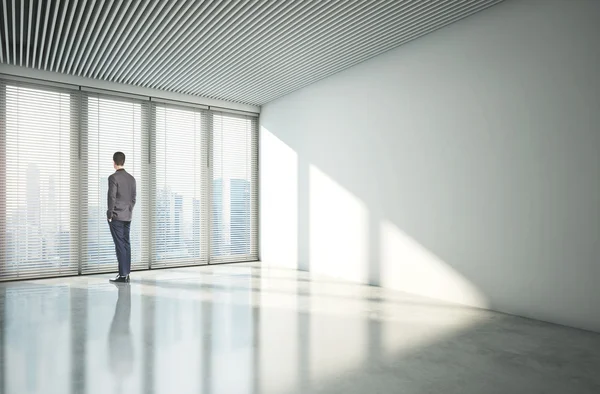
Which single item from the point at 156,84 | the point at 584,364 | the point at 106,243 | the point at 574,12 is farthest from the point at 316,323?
the point at 156,84

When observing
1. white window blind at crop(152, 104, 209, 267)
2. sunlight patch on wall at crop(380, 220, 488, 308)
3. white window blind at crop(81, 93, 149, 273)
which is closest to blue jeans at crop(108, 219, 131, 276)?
white window blind at crop(81, 93, 149, 273)

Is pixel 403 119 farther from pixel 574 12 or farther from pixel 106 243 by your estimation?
pixel 106 243

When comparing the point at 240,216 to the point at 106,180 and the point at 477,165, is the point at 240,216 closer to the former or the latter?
the point at 106,180

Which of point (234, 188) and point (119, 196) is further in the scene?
point (234, 188)

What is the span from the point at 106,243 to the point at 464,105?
5.35 metres

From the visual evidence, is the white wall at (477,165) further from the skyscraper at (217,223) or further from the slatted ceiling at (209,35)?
the skyscraper at (217,223)

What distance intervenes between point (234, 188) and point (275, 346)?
482 centimetres

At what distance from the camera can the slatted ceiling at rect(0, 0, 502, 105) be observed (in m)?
3.94

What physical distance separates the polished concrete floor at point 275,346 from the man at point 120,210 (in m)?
0.68

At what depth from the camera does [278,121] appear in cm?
730

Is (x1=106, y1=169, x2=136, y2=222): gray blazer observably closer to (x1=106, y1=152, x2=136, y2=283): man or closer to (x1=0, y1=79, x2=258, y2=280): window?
(x1=106, y1=152, x2=136, y2=283): man

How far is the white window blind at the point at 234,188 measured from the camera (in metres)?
7.33

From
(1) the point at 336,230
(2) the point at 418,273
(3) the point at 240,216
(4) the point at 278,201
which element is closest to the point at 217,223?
(3) the point at 240,216

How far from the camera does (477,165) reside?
13.7 feet
